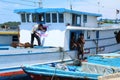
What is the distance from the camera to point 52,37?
18078mm

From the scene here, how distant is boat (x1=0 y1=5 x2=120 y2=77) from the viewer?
1542 cm

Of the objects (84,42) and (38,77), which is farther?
(84,42)

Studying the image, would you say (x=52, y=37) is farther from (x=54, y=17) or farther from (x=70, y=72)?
(x=70, y=72)

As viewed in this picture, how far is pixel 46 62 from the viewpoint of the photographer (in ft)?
55.0

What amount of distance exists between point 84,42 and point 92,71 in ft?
12.8

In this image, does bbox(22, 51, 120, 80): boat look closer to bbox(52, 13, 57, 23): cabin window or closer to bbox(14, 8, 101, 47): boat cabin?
bbox(14, 8, 101, 47): boat cabin

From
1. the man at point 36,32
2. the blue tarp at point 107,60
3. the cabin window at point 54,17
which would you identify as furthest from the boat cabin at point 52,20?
the blue tarp at point 107,60

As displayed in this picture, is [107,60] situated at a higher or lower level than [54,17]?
lower

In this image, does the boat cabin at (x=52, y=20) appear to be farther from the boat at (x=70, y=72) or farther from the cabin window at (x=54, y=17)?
the boat at (x=70, y=72)

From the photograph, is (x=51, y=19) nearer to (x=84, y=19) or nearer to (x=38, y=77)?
(x=84, y=19)

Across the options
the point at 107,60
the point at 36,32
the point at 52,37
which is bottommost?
the point at 107,60

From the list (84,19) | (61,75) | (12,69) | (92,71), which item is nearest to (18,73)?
(12,69)

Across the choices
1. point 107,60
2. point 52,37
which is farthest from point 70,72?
point 52,37

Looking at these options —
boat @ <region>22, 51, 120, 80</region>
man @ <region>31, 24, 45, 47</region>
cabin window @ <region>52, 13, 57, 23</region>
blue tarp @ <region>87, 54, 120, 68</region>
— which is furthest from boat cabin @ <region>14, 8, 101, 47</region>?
boat @ <region>22, 51, 120, 80</region>
